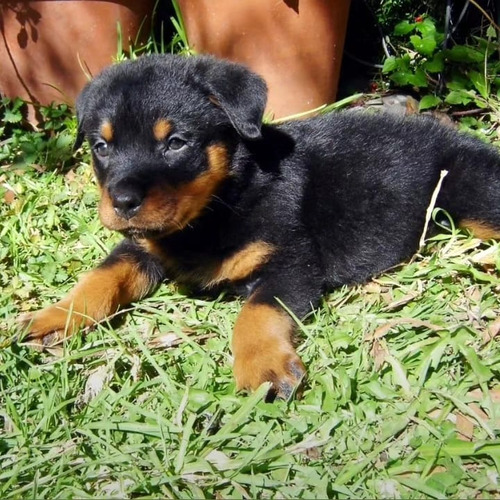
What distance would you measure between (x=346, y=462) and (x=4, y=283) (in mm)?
2111

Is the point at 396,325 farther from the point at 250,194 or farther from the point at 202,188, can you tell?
the point at 202,188

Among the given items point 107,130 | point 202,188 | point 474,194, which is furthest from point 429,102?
point 107,130

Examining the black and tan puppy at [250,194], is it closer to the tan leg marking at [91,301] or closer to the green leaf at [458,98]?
the tan leg marking at [91,301]

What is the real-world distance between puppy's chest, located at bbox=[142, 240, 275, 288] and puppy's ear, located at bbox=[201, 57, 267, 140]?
53 cm

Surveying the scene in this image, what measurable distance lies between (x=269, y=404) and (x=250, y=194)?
1.04m

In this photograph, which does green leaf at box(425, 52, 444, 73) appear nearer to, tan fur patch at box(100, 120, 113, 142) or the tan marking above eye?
the tan marking above eye

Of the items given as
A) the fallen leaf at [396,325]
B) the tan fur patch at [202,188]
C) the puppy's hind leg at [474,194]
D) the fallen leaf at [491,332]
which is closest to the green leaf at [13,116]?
the tan fur patch at [202,188]

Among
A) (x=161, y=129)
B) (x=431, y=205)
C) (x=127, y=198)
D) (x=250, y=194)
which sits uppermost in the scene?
(x=161, y=129)

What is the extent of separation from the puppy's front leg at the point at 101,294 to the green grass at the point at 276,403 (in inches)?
2.8

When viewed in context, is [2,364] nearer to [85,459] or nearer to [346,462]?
[85,459]

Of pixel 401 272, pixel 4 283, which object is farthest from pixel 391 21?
pixel 4 283

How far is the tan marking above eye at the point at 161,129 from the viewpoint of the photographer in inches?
120

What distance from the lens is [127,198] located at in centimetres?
287

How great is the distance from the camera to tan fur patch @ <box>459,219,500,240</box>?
12.0 feet
